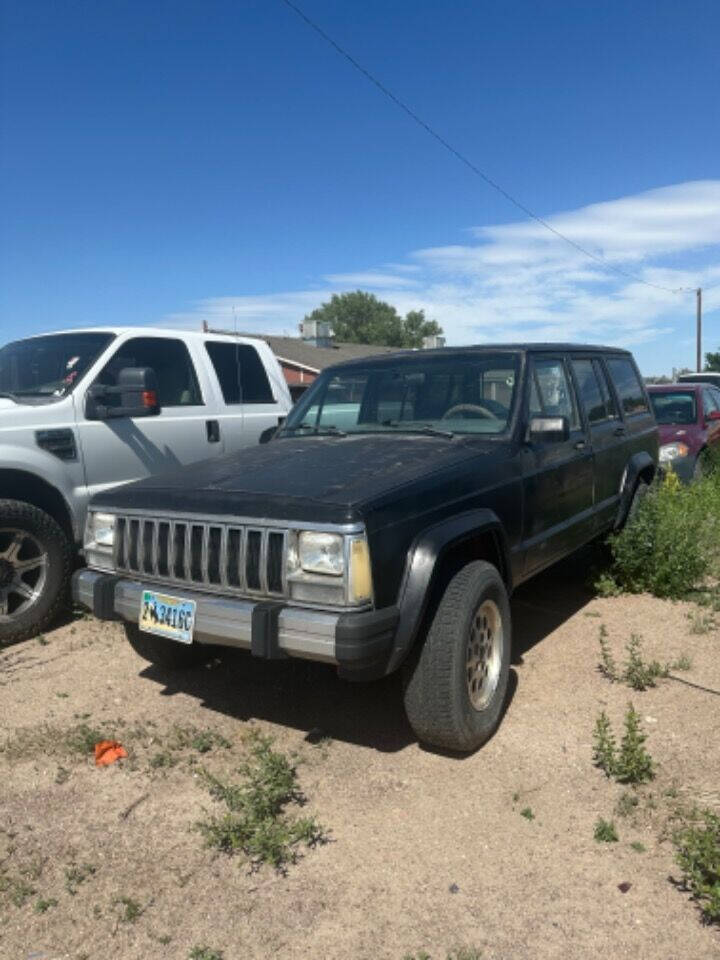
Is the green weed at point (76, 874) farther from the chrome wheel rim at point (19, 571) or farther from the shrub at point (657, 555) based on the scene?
the shrub at point (657, 555)

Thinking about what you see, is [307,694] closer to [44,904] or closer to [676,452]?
[44,904]

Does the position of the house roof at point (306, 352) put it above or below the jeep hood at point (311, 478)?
above

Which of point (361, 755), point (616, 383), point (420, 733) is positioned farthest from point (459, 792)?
point (616, 383)

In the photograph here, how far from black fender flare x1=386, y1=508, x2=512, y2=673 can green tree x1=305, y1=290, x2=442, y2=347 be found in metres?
76.4

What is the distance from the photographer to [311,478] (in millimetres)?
3373

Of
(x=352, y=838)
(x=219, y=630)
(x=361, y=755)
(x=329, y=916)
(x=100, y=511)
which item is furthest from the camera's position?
(x=100, y=511)

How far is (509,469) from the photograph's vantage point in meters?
3.93

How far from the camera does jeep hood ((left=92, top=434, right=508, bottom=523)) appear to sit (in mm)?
3070

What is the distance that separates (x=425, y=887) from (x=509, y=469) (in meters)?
2.02

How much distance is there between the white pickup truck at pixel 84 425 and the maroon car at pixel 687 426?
5.54 metres

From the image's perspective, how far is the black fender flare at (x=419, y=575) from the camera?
9.86ft

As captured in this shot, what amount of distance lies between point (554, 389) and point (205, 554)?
253 centimetres

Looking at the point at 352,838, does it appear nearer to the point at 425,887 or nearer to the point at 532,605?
the point at 425,887

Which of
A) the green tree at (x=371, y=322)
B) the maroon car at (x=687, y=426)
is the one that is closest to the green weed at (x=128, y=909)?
the maroon car at (x=687, y=426)
